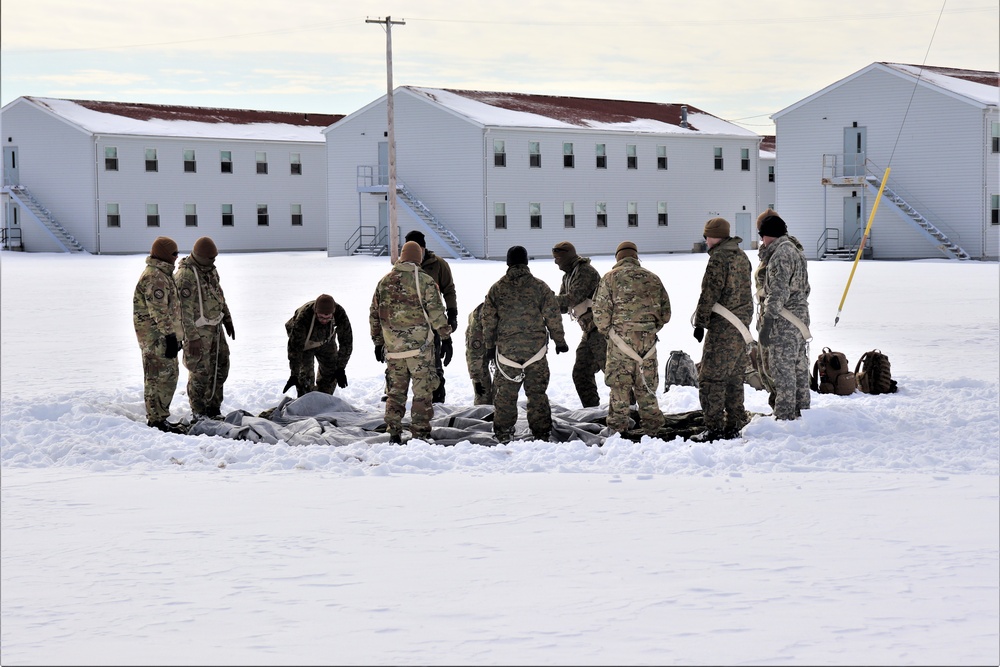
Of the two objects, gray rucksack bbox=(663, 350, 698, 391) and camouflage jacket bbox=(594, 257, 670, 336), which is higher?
camouflage jacket bbox=(594, 257, 670, 336)

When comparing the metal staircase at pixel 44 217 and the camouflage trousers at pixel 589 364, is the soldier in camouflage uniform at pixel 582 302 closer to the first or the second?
the camouflage trousers at pixel 589 364

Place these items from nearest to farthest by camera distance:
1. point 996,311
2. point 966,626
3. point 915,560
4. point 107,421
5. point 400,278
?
1. point 966,626
2. point 915,560
3. point 400,278
4. point 107,421
5. point 996,311

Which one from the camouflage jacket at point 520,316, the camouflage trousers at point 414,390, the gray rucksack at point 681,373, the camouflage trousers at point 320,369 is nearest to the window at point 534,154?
the gray rucksack at point 681,373

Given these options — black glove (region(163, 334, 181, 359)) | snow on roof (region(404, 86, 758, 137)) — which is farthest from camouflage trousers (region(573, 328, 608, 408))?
snow on roof (region(404, 86, 758, 137))

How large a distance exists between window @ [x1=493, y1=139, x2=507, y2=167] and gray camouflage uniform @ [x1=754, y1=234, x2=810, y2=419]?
38425mm

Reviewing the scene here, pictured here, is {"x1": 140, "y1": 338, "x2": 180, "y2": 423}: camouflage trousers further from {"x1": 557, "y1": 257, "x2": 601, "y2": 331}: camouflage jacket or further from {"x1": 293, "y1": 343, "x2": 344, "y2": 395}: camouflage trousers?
{"x1": 557, "y1": 257, "x2": 601, "y2": 331}: camouflage jacket

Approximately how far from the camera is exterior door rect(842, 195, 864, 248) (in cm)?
4757

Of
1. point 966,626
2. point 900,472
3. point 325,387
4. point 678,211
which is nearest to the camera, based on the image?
point 966,626

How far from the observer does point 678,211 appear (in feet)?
181

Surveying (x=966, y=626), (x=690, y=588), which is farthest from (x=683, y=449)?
(x=966, y=626)

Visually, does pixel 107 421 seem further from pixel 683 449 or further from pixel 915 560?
pixel 915 560

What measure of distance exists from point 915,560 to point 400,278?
504 cm

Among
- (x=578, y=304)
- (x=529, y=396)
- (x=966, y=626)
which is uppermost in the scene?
(x=578, y=304)

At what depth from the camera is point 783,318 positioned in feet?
35.3
